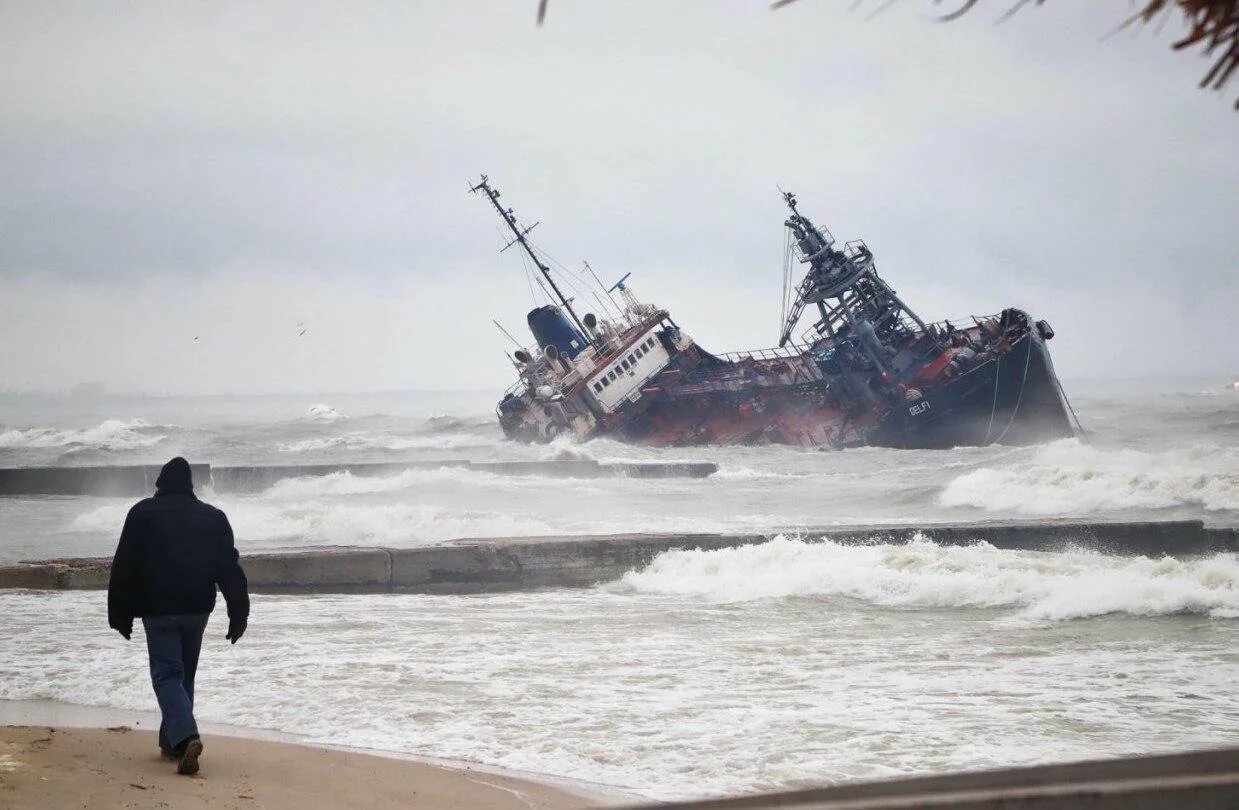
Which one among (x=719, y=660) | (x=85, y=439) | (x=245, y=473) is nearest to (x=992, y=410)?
(x=245, y=473)

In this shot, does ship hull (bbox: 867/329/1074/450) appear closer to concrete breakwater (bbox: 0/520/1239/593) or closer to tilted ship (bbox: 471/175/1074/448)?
tilted ship (bbox: 471/175/1074/448)

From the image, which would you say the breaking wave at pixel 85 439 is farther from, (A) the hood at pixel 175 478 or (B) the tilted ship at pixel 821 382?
(A) the hood at pixel 175 478

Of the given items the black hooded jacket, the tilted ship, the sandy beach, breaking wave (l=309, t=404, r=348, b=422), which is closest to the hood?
the black hooded jacket

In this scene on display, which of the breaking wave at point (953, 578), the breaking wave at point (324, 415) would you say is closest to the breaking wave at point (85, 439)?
the breaking wave at point (324, 415)

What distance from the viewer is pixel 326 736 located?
690 cm

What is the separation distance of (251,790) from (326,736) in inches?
55.9

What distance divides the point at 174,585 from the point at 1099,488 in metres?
22.3

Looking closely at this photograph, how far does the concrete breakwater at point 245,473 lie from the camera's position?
26609 mm

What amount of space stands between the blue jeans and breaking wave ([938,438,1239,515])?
815 inches

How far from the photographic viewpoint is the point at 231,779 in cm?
567

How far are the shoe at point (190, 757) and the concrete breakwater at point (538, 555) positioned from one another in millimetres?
6976

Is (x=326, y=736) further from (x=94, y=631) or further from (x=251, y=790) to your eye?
(x=94, y=631)

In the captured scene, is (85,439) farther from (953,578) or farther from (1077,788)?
(1077,788)

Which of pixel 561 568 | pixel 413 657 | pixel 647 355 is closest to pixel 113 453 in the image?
pixel 647 355
